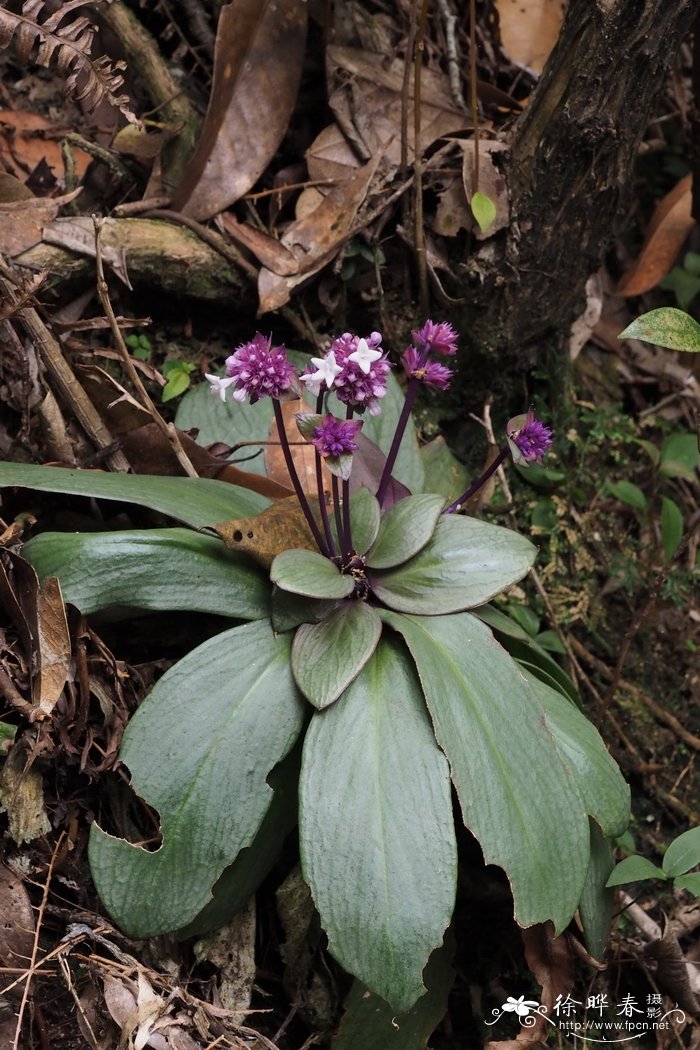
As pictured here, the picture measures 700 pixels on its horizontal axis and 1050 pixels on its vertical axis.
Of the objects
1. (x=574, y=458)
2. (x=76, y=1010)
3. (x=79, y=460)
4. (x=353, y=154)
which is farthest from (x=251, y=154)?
(x=76, y=1010)

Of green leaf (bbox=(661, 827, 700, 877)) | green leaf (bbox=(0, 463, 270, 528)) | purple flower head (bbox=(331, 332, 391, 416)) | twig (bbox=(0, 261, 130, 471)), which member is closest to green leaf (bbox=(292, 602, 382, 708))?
green leaf (bbox=(0, 463, 270, 528))

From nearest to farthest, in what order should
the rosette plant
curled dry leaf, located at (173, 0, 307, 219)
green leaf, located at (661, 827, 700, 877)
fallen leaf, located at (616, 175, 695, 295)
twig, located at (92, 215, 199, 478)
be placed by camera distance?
the rosette plant, green leaf, located at (661, 827, 700, 877), twig, located at (92, 215, 199, 478), curled dry leaf, located at (173, 0, 307, 219), fallen leaf, located at (616, 175, 695, 295)

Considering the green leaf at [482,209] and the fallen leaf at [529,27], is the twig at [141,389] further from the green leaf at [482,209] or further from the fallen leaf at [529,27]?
the fallen leaf at [529,27]

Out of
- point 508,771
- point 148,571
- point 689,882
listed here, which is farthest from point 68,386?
point 689,882

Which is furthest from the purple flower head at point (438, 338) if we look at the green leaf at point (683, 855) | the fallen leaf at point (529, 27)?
the fallen leaf at point (529, 27)

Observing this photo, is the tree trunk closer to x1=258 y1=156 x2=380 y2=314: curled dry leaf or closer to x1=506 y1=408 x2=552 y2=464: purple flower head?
x1=258 y1=156 x2=380 y2=314: curled dry leaf

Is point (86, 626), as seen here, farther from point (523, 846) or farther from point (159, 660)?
point (523, 846)
